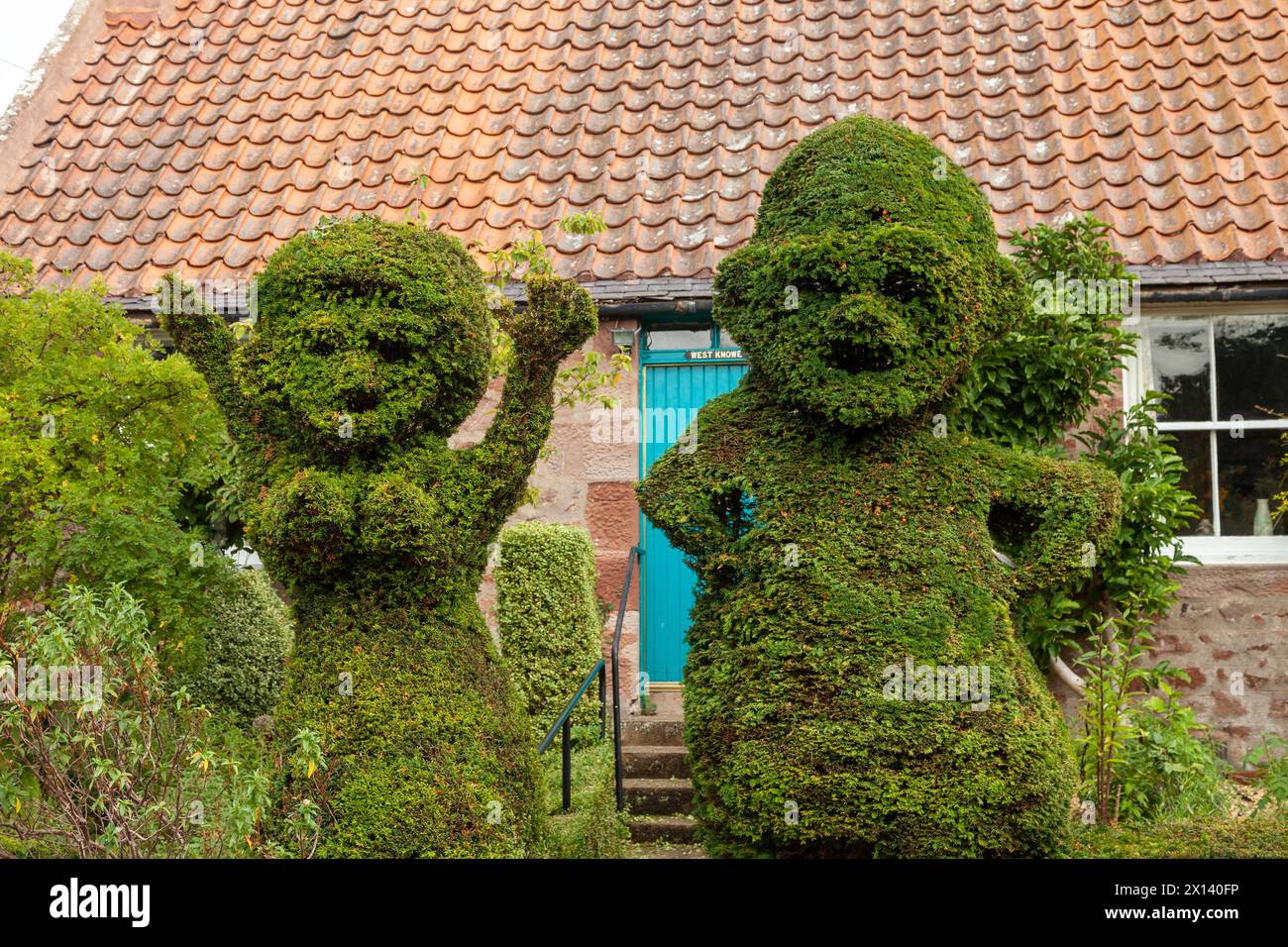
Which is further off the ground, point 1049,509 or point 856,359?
point 856,359

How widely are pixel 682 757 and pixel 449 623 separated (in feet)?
6.48

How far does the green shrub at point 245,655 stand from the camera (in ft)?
22.2

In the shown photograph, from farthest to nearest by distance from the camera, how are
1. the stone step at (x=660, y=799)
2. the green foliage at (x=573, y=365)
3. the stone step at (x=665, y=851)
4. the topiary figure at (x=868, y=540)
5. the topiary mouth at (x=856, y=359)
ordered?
the green foliage at (x=573, y=365) < the stone step at (x=660, y=799) < the stone step at (x=665, y=851) < the topiary mouth at (x=856, y=359) < the topiary figure at (x=868, y=540)

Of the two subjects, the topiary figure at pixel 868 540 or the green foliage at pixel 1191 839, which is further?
the green foliage at pixel 1191 839

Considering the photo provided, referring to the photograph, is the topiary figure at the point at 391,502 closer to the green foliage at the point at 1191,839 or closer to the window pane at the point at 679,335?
the green foliage at the point at 1191,839

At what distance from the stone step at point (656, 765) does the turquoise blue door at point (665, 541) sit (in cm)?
138

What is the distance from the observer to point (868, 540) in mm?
4129

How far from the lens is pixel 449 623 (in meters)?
4.44

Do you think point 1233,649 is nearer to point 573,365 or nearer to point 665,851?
point 665,851

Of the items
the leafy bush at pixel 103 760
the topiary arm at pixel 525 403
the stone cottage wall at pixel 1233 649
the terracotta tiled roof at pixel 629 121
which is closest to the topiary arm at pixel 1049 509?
the topiary arm at pixel 525 403

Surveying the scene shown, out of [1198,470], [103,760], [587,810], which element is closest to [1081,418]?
[1198,470]

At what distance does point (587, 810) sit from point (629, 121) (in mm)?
5303

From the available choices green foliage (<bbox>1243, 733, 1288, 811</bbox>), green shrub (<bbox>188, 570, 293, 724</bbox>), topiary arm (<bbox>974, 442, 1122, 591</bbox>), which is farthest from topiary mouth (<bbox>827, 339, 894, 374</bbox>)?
green shrub (<bbox>188, 570, 293, 724</bbox>)

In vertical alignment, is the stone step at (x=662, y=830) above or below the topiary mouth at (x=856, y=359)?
below
